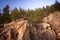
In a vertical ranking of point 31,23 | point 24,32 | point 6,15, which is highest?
point 6,15

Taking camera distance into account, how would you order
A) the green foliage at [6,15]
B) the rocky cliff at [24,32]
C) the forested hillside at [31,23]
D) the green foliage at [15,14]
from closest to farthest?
1. the rocky cliff at [24,32]
2. the forested hillside at [31,23]
3. the green foliage at [6,15]
4. the green foliage at [15,14]

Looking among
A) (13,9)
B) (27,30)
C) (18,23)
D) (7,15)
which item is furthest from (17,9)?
(27,30)

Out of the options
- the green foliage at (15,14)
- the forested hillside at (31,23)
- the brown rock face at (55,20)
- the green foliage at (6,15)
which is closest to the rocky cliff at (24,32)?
the forested hillside at (31,23)

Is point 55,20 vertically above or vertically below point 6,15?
below

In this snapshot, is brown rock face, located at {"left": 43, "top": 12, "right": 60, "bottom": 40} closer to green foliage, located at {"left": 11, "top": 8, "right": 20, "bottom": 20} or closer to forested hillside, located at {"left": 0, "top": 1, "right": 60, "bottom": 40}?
forested hillside, located at {"left": 0, "top": 1, "right": 60, "bottom": 40}

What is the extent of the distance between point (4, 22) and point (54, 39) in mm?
4244

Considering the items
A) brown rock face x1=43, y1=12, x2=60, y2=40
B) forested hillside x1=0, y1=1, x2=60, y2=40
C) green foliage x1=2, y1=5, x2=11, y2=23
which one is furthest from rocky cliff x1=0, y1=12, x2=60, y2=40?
green foliage x1=2, y1=5, x2=11, y2=23

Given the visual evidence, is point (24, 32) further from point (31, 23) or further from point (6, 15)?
point (6, 15)

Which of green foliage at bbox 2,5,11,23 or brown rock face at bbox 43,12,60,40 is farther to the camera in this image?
brown rock face at bbox 43,12,60,40

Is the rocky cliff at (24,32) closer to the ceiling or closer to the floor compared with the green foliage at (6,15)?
closer to the floor

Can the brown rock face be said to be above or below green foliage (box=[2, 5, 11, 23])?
below

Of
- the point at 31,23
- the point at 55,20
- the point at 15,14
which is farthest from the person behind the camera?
the point at 55,20

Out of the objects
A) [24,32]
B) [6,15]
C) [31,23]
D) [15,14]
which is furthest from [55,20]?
[24,32]

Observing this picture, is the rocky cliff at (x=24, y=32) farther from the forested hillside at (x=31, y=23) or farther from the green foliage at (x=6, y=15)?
the green foliage at (x=6, y=15)
